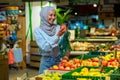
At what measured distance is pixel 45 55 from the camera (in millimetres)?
5477

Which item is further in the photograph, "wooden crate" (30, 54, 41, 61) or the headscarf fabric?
"wooden crate" (30, 54, 41, 61)

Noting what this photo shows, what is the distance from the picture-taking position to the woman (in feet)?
17.2

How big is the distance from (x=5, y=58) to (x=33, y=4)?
5.74 meters

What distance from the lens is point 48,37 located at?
5340 millimetres

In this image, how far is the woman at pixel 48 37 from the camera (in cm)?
525

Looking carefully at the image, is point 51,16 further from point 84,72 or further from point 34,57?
point 34,57

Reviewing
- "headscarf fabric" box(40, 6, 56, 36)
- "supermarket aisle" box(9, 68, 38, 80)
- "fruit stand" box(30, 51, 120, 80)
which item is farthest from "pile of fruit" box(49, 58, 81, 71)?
"supermarket aisle" box(9, 68, 38, 80)

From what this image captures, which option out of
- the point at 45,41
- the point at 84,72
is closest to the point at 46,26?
the point at 45,41

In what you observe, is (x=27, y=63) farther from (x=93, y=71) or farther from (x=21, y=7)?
(x=93, y=71)

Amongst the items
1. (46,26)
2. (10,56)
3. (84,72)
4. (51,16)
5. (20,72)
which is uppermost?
(51,16)

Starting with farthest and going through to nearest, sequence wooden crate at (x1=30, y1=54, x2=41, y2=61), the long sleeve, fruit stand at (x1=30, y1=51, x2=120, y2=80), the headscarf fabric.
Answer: wooden crate at (x1=30, y1=54, x2=41, y2=61) → the headscarf fabric → the long sleeve → fruit stand at (x1=30, y1=51, x2=120, y2=80)

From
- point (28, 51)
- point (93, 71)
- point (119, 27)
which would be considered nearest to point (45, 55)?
point (93, 71)

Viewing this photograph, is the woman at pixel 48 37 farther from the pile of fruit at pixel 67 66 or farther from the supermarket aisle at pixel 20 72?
the supermarket aisle at pixel 20 72

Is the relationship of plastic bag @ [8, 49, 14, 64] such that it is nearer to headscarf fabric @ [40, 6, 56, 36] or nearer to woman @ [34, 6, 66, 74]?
woman @ [34, 6, 66, 74]
